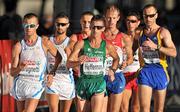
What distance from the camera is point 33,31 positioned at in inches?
440

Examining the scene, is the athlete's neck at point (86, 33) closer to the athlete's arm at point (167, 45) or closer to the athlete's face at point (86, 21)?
the athlete's face at point (86, 21)

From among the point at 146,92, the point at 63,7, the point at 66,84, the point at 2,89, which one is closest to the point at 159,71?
the point at 146,92

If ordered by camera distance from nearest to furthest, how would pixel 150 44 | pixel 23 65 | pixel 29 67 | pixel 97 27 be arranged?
1. pixel 97 27
2. pixel 23 65
3. pixel 29 67
4. pixel 150 44

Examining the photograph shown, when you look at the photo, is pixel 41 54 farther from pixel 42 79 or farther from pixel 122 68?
pixel 122 68

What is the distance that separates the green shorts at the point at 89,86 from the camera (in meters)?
10.8

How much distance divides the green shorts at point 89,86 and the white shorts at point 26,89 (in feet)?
2.15

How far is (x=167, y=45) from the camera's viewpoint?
37.2ft

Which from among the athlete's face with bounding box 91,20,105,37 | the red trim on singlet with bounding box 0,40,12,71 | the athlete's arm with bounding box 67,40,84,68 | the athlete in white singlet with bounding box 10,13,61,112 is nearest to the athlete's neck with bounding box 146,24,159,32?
the athlete's face with bounding box 91,20,105,37

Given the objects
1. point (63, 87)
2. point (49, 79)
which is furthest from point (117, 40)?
point (49, 79)

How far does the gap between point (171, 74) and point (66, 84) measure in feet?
16.4

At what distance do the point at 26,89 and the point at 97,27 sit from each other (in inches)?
59.9

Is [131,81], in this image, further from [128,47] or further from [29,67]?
[29,67]

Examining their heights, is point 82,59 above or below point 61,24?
below

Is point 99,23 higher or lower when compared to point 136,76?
higher
